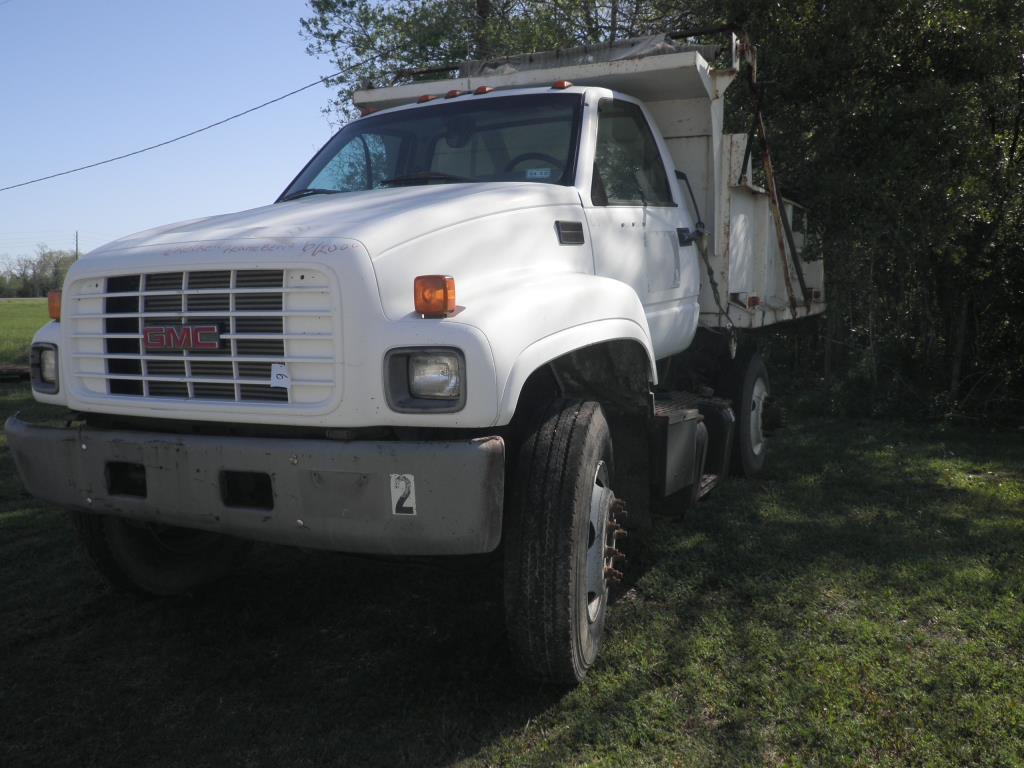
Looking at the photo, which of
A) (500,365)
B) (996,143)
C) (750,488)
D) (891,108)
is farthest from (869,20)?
(500,365)

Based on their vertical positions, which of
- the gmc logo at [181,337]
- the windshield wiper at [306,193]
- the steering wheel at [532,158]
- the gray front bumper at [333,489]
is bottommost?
the gray front bumper at [333,489]

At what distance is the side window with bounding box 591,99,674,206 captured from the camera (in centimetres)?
453

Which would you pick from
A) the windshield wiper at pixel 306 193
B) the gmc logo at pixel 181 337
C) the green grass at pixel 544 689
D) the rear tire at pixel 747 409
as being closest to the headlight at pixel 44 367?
the gmc logo at pixel 181 337

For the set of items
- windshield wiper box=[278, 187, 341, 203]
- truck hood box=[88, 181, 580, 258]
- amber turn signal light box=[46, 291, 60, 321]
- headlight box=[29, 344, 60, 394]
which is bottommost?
headlight box=[29, 344, 60, 394]

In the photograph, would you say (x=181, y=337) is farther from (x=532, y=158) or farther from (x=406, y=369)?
(x=532, y=158)

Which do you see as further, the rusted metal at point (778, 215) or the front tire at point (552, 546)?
the rusted metal at point (778, 215)

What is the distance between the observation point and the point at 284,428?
3320 millimetres

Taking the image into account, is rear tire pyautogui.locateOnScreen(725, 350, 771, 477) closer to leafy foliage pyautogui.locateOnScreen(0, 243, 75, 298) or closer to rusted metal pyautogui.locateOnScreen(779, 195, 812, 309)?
rusted metal pyautogui.locateOnScreen(779, 195, 812, 309)

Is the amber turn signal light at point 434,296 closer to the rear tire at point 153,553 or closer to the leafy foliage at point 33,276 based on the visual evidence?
the rear tire at point 153,553

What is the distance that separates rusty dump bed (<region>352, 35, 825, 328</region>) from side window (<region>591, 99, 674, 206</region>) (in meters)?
0.32

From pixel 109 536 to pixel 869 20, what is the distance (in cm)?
751

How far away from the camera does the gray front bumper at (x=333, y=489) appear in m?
2.92

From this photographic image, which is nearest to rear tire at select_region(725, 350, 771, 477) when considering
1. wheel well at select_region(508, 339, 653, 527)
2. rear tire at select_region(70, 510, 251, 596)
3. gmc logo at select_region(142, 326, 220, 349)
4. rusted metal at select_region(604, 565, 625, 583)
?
wheel well at select_region(508, 339, 653, 527)

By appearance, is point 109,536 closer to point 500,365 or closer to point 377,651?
point 377,651
